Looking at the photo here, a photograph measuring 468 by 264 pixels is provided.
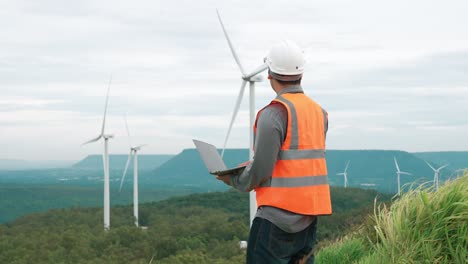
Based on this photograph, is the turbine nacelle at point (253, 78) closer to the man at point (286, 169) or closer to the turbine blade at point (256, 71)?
the turbine blade at point (256, 71)

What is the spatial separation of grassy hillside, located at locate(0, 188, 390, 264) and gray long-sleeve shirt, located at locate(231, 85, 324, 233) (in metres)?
9.59

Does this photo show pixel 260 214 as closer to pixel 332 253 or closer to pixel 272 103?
pixel 272 103

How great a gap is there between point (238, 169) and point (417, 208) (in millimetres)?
3669

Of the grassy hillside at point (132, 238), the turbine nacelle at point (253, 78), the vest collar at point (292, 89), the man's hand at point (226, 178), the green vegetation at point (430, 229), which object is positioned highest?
the turbine nacelle at point (253, 78)

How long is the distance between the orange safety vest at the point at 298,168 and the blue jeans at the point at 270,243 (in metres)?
0.22

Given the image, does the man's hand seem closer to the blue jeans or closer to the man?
the man

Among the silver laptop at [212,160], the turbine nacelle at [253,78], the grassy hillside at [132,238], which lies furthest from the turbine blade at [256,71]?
the silver laptop at [212,160]

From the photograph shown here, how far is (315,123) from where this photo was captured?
19.0ft

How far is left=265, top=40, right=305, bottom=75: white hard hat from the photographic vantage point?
5918 millimetres

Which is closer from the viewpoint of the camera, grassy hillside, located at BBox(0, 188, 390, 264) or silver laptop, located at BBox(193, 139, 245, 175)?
silver laptop, located at BBox(193, 139, 245, 175)

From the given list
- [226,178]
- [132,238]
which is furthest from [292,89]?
[132,238]

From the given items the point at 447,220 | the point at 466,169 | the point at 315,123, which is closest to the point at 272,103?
the point at 315,123

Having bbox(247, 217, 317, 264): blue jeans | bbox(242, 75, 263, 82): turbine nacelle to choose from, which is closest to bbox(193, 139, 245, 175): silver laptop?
bbox(247, 217, 317, 264): blue jeans

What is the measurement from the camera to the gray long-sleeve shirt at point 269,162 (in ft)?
18.3
